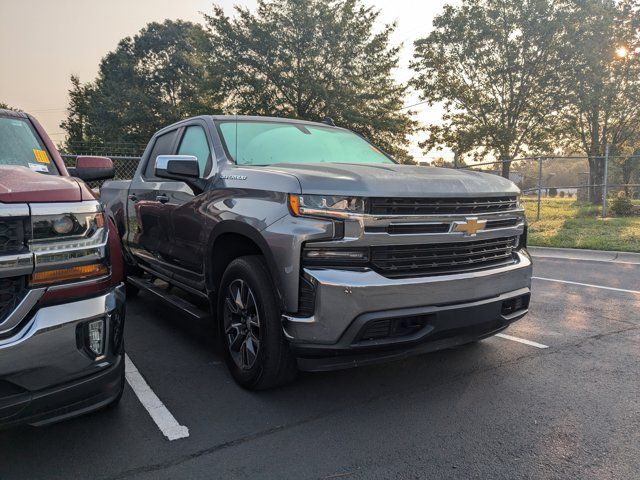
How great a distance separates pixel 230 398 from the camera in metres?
3.08

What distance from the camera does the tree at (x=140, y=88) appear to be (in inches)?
1441

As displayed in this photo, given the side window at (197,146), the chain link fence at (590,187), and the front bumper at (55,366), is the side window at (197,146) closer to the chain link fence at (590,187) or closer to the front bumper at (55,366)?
the front bumper at (55,366)

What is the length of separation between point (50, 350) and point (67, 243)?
1.54 feet

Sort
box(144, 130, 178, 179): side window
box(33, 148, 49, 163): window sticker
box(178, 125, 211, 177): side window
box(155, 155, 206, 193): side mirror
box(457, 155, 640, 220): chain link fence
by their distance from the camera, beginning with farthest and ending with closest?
box(457, 155, 640, 220): chain link fence → box(144, 130, 178, 179): side window → box(178, 125, 211, 177): side window → box(155, 155, 206, 193): side mirror → box(33, 148, 49, 163): window sticker

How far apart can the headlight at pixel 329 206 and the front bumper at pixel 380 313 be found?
0.31 meters

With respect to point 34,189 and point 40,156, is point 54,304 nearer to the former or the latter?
point 34,189

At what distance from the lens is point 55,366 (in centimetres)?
207

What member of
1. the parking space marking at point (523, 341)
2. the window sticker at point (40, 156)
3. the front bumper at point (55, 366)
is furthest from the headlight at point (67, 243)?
the parking space marking at point (523, 341)

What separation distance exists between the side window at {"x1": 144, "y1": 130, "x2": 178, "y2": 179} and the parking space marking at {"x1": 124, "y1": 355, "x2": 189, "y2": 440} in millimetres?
2027

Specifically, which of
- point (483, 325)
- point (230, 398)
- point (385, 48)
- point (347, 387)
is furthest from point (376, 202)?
point (385, 48)

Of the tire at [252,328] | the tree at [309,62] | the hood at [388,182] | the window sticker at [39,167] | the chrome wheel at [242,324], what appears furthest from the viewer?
the tree at [309,62]

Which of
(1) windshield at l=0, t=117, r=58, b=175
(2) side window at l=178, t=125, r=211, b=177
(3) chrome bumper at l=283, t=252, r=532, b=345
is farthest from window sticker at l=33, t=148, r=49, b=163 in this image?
(3) chrome bumper at l=283, t=252, r=532, b=345

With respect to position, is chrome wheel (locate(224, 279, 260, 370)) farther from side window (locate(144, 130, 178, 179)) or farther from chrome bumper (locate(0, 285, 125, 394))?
side window (locate(144, 130, 178, 179))

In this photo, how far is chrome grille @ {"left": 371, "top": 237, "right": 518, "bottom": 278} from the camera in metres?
2.67
